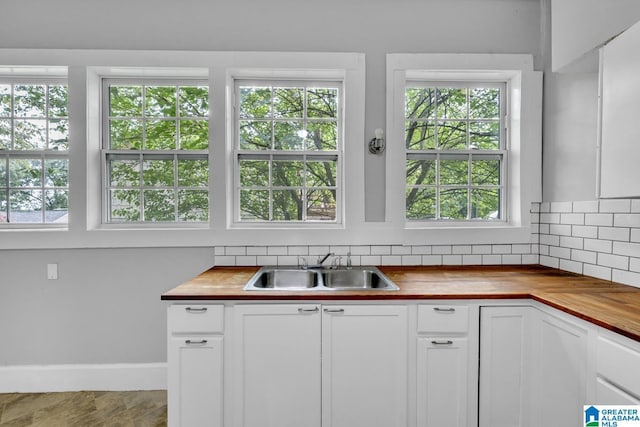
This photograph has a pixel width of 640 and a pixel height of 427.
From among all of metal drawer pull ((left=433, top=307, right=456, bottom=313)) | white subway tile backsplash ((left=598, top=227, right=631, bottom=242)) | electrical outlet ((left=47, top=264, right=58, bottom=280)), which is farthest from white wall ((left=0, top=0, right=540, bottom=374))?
white subway tile backsplash ((left=598, top=227, right=631, bottom=242))

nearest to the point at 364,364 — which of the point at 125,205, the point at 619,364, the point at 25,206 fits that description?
the point at 619,364

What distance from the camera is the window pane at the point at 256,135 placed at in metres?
2.65

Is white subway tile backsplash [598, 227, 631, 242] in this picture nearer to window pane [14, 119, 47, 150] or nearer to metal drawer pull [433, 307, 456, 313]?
metal drawer pull [433, 307, 456, 313]

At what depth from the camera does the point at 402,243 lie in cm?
255

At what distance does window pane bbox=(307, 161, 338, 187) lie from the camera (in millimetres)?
2660

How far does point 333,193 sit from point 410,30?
1.42 m

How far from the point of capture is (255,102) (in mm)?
2645

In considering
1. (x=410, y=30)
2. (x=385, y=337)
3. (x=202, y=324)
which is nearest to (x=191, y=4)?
(x=410, y=30)

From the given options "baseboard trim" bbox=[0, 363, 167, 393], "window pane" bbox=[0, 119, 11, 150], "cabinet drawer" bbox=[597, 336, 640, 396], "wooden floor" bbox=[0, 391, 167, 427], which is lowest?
"wooden floor" bbox=[0, 391, 167, 427]

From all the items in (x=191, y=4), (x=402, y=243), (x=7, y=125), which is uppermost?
(x=191, y=4)

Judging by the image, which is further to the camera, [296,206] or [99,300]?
[296,206]

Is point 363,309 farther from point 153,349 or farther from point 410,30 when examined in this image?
point 410,30

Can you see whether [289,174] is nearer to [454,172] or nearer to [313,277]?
[313,277]

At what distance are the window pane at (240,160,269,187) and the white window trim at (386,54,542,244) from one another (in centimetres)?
101
